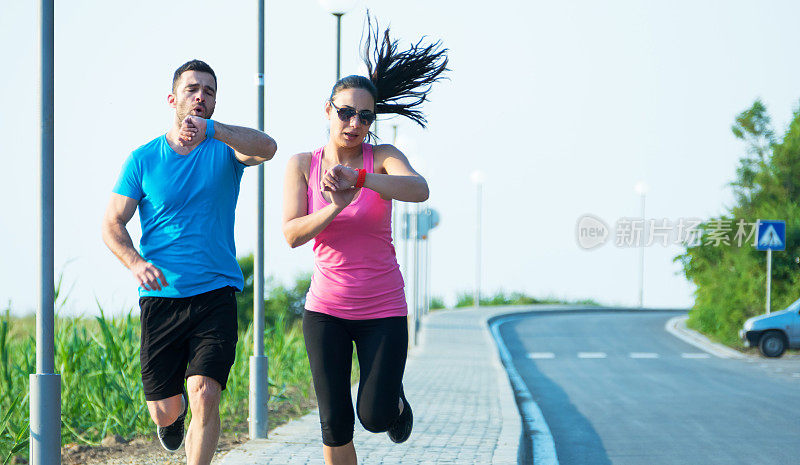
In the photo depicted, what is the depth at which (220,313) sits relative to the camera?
4.72m

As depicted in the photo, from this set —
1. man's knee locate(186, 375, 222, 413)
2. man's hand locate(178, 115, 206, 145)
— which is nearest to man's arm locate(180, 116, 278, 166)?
man's hand locate(178, 115, 206, 145)

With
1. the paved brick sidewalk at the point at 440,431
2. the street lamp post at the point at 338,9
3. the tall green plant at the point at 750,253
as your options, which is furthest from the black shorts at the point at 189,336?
the tall green plant at the point at 750,253

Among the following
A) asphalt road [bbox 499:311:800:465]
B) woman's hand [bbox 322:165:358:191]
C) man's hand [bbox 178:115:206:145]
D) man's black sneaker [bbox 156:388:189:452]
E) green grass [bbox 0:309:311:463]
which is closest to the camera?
woman's hand [bbox 322:165:358:191]

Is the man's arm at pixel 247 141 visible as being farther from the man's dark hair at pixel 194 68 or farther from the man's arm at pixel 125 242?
the man's arm at pixel 125 242

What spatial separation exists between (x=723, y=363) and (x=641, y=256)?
25.3m

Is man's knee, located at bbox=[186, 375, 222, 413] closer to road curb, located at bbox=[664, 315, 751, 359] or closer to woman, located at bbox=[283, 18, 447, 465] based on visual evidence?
woman, located at bbox=[283, 18, 447, 465]

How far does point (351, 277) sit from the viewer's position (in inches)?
178

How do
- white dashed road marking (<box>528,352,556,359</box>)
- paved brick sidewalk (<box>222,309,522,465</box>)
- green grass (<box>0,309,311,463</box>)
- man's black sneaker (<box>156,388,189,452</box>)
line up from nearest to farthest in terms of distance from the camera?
man's black sneaker (<box>156,388,189,452</box>) < paved brick sidewalk (<box>222,309,522,465</box>) < green grass (<box>0,309,311,463</box>) < white dashed road marking (<box>528,352,556,359</box>)

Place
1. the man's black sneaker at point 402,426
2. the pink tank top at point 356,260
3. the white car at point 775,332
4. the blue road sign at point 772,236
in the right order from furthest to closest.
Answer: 1. the blue road sign at point 772,236
2. the white car at point 775,332
3. the man's black sneaker at point 402,426
4. the pink tank top at point 356,260

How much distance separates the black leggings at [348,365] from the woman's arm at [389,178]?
632mm

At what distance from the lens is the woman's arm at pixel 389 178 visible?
4.04 metres

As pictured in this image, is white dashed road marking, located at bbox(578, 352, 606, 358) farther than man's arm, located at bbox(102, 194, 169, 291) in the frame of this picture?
Yes

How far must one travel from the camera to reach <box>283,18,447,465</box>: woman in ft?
14.8

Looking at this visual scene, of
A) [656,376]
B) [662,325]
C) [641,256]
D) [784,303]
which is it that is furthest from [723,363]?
[641,256]
